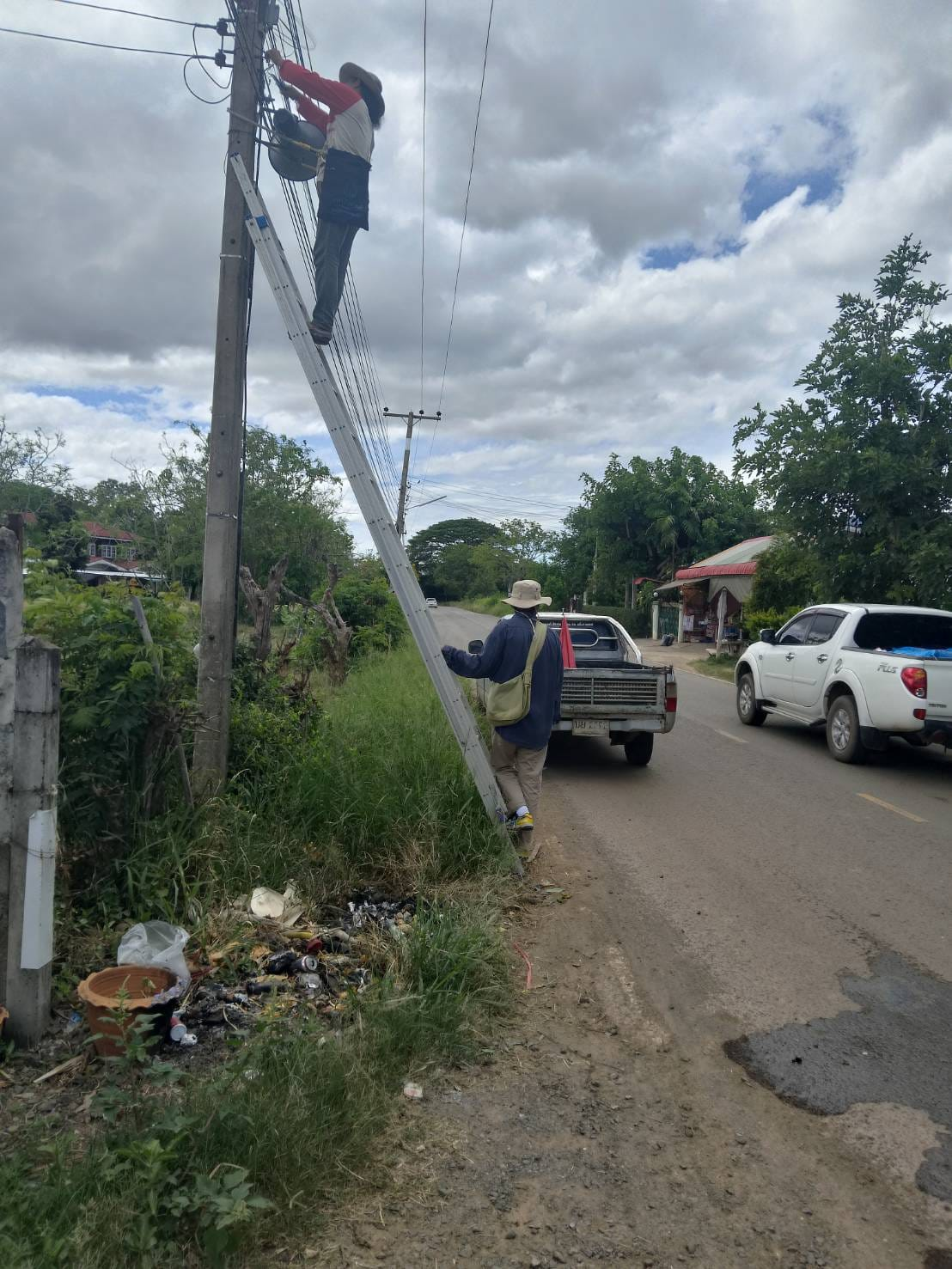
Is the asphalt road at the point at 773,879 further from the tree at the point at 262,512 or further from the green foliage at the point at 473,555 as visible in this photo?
the green foliage at the point at 473,555

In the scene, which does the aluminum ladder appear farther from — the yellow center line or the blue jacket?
the yellow center line

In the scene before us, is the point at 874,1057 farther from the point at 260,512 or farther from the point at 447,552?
the point at 447,552

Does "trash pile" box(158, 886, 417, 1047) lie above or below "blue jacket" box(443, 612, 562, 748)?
below

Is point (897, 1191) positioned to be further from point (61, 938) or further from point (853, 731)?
point (853, 731)

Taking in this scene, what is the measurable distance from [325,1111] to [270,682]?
536 centimetres

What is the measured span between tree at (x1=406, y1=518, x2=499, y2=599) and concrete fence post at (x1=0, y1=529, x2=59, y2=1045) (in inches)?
4072

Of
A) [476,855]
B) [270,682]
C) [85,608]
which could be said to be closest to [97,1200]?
[85,608]

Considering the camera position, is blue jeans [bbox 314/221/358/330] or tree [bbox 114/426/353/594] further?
tree [bbox 114/426/353/594]

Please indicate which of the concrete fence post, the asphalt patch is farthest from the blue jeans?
the asphalt patch

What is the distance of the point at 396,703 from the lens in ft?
31.9

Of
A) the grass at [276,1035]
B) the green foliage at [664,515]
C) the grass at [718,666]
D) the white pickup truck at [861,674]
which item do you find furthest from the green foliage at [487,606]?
the grass at [276,1035]

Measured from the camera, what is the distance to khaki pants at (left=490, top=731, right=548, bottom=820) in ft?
21.0

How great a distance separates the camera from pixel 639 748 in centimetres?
998

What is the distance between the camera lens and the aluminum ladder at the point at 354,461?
5793 mm
